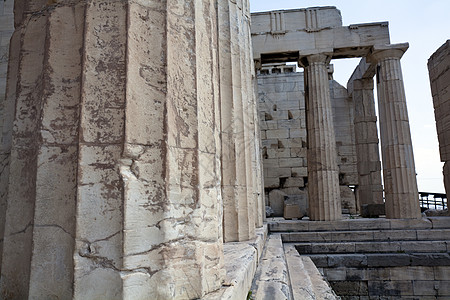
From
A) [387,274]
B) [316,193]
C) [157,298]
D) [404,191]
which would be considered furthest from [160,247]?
[404,191]

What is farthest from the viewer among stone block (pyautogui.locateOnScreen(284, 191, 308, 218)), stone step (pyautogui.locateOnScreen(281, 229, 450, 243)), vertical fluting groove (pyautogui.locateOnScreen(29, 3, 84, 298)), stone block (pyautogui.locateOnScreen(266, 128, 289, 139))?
stone block (pyautogui.locateOnScreen(266, 128, 289, 139))

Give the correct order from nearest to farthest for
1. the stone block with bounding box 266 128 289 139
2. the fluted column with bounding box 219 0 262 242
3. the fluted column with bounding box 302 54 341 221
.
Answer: the fluted column with bounding box 219 0 262 242 → the fluted column with bounding box 302 54 341 221 → the stone block with bounding box 266 128 289 139

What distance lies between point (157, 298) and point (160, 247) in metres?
0.24

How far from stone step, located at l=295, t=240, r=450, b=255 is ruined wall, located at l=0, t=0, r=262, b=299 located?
276 inches

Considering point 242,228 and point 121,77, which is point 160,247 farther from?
point 242,228

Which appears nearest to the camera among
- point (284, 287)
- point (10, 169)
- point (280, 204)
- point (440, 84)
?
point (10, 169)

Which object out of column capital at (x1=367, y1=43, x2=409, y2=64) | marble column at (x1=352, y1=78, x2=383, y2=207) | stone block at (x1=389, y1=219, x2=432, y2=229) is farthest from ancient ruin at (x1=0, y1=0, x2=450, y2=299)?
marble column at (x1=352, y1=78, x2=383, y2=207)

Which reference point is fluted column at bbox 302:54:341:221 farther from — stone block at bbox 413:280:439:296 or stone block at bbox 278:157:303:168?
stone block at bbox 278:157:303:168

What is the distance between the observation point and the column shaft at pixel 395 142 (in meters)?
10.4

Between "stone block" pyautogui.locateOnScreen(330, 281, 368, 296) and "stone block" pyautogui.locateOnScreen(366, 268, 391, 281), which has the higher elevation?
"stone block" pyautogui.locateOnScreen(366, 268, 391, 281)

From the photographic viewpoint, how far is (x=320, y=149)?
10891 mm

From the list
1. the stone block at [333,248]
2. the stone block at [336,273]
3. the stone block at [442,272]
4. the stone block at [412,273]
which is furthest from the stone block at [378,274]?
the stone block at [442,272]

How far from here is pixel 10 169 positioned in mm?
1834

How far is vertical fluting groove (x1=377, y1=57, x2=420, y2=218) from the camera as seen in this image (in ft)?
34.2
